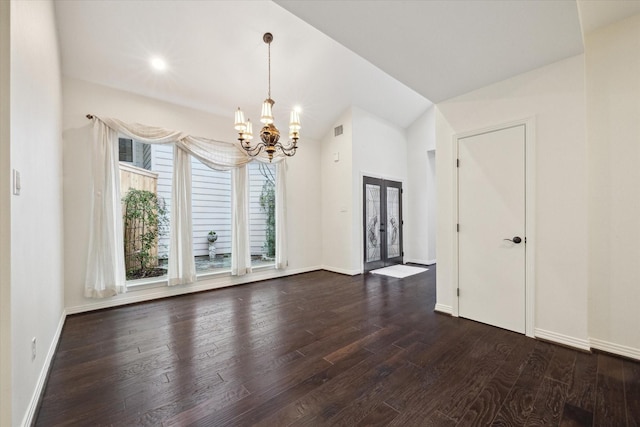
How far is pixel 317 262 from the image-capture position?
A: 20.0 ft

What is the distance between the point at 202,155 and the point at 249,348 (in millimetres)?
3157

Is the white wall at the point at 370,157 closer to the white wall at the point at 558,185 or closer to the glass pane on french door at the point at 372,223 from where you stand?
the glass pane on french door at the point at 372,223

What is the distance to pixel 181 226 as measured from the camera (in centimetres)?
411

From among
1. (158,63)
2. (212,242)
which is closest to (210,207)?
(212,242)

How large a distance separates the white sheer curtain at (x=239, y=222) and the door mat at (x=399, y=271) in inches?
111

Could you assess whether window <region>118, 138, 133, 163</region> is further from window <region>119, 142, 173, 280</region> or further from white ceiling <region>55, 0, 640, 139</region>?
white ceiling <region>55, 0, 640, 139</region>

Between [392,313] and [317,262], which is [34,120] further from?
[317,262]

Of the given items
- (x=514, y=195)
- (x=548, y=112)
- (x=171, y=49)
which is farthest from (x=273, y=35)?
(x=514, y=195)

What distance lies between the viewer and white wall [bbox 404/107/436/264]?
6703mm

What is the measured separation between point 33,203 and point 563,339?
4471mm

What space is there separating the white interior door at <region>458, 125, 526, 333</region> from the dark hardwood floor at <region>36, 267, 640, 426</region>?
0.26m

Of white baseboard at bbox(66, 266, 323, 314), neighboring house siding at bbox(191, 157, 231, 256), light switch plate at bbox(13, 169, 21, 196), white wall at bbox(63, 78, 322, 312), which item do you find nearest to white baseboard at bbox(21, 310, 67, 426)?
white baseboard at bbox(66, 266, 323, 314)

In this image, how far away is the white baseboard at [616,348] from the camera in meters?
2.23

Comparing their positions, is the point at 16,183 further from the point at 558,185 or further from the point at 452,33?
the point at 558,185
